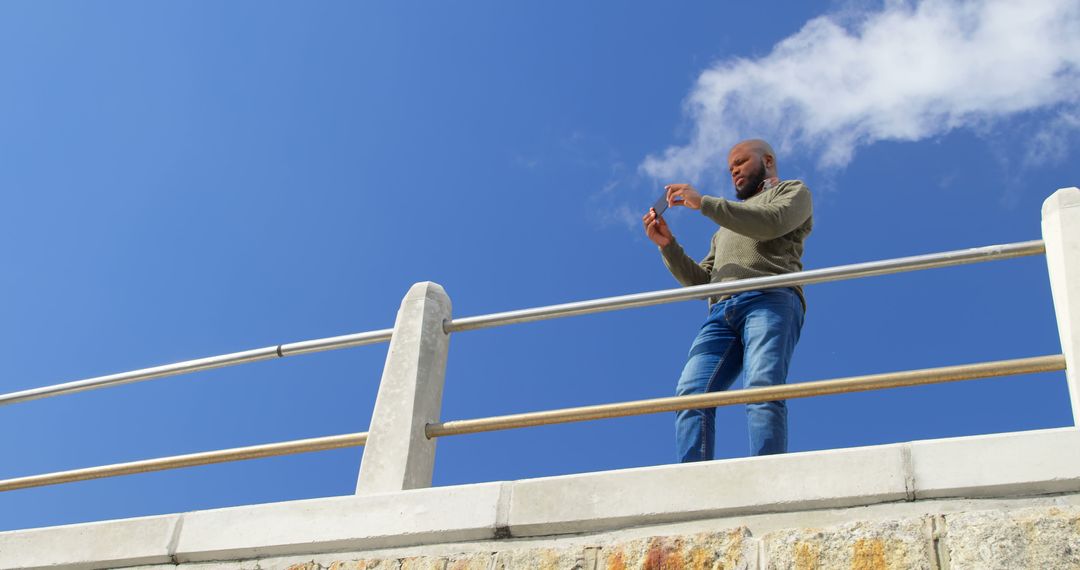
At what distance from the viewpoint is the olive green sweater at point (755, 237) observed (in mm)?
4328

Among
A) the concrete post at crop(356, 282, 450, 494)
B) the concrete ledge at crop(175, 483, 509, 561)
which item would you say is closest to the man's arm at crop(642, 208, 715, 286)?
the concrete post at crop(356, 282, 450, 494)

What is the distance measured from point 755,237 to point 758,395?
3.36ft

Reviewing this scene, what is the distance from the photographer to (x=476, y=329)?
4.33m

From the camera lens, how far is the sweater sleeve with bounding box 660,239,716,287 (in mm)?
4875

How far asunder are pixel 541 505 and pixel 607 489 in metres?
0.21

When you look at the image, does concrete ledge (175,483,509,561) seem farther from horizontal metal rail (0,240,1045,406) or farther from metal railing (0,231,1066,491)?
horizontal metal rail (0,240,1045,406)

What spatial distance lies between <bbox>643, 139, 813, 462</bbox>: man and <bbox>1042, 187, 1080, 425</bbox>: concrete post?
0.97m

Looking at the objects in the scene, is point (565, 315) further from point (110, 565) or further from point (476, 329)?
point (110, 565)

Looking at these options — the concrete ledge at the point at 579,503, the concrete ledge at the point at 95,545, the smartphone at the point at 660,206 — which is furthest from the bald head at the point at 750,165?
the concrete ledge at the point at 95,545

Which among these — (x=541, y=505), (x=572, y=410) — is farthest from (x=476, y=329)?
(x=541, y=505)


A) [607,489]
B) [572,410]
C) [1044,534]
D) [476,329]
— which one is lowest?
[1044,534]

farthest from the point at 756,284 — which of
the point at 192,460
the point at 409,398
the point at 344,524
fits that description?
the point at 192,460

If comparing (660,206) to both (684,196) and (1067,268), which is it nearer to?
(684,196)

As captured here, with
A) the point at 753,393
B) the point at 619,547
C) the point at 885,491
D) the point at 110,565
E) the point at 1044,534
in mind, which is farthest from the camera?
the point at 110,565
